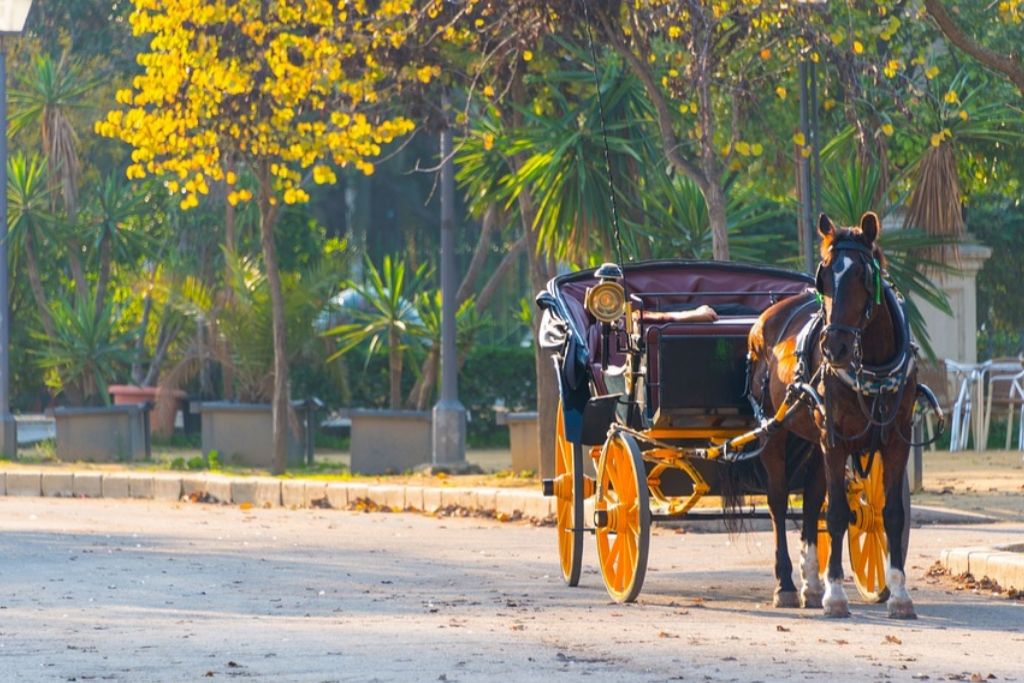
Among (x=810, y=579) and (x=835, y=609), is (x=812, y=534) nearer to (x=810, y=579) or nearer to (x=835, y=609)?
(x=810, y=579)

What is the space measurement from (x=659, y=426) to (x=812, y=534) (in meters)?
0.96

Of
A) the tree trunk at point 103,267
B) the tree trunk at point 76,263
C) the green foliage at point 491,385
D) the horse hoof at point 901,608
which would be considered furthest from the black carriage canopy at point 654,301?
the tree trunk at point 76,263

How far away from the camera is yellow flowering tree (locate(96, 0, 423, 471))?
17406 millimetres

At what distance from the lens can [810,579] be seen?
9773 millimetres

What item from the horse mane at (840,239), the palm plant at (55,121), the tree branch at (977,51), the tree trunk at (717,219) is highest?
the palm plant at (55,121)

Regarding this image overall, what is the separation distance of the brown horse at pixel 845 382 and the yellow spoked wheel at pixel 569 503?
1.39 meters

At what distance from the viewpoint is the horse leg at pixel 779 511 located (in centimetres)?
980

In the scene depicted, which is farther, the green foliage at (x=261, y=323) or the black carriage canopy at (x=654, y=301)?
the green foliage at (x=261, y=323)

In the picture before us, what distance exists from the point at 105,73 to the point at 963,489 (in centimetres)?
2584

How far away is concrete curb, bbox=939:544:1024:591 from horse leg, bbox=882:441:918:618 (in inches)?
55.5

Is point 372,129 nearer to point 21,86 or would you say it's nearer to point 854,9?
point 854,9

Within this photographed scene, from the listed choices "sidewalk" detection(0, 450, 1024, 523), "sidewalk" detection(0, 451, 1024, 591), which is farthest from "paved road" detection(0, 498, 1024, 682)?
"sidewalk" detection(0, 450, 1024, 523)

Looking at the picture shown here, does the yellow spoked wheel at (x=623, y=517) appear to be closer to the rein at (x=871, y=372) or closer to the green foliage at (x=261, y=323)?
the rein at (x=871, y=372)

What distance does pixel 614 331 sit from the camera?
34.9 feet
